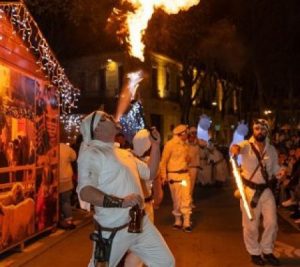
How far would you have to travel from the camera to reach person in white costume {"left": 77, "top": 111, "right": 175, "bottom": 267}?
5.15 metres

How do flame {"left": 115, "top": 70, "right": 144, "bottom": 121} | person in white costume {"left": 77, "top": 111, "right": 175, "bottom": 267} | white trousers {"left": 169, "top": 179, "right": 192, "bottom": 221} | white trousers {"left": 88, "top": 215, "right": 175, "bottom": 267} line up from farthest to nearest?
1. white trousers {"left": 169, "top": 179, "right": 192, "bottom": 221}
2. flame {"left": 115, "top": 70, "right": 144, "bottom": 121}
3. white trousers {"left": 88, "top": 215, "right": 175, "bottom": 267}
4. person in white costume {"left": 77, "top": 111, "right": 175, "bottom": 267}

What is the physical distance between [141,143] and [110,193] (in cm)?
220

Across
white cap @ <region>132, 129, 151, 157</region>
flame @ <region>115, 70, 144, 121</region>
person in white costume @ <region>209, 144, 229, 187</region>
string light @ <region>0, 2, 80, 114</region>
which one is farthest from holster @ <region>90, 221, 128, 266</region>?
person in white costume @ <region>209, 144, 229, 187</region>

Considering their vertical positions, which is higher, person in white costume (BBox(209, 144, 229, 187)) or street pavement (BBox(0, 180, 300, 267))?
person in white costume (BBox(209, 144, 229, 187))

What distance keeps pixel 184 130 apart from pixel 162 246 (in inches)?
260

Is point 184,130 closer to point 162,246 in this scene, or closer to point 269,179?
point 269,179

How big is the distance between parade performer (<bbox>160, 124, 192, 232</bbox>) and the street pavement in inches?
16.7

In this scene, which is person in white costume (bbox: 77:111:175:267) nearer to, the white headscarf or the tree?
the white headscarf

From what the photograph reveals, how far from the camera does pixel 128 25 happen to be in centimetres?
1028

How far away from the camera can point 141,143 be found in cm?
744

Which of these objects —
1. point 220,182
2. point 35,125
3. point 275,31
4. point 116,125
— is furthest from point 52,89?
point 275,31

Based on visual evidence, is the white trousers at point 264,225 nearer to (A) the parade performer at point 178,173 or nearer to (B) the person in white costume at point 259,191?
(B) the person in white costume at point 259,191

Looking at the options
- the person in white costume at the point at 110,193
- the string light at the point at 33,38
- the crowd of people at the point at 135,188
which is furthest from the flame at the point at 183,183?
the person in white costume at the point at 110,193

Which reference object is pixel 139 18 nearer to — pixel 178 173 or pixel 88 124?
pixel 178 173
